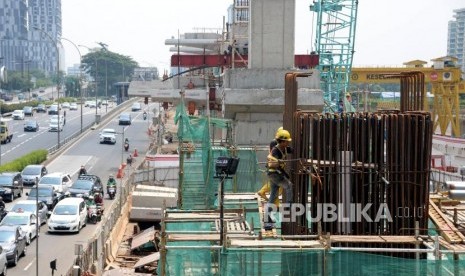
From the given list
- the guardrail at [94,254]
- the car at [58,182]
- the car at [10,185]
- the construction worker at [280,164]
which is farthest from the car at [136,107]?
the construction worker at [280,164]

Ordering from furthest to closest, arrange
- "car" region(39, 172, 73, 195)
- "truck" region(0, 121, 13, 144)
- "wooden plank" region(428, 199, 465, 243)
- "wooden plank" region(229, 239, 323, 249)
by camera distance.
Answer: "truck" region(0, 121, 13, 144) < "car" region(39, 172, 73, 195) < "wooden plank" region(428, 199, 465, 243) < "wooden plank" region(229, 239, 323, 249)

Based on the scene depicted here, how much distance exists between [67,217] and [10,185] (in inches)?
330

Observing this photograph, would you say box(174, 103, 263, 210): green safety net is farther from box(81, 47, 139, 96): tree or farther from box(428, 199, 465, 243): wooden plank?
box(81, 47, 139, 96): tree

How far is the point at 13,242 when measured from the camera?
23828 mm

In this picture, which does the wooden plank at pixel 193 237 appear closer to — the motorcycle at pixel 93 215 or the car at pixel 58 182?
the motorcycle at pixel 93 215

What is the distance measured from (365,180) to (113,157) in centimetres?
4686

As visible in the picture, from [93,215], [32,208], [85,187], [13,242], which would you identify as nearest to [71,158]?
[85,187]

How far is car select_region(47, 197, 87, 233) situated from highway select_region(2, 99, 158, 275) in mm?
249

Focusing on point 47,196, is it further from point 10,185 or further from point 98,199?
point 10,185

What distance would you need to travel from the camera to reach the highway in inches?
965

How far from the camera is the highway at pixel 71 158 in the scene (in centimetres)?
2452

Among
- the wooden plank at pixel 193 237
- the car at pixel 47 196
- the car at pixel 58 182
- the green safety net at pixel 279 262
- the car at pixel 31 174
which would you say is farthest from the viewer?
the car at pixel 31 174

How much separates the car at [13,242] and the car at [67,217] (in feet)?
12.4

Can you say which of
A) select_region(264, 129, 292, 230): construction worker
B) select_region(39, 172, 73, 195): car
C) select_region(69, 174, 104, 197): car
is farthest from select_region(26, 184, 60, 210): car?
select_region(264, 129, 292, 230): construction worker
